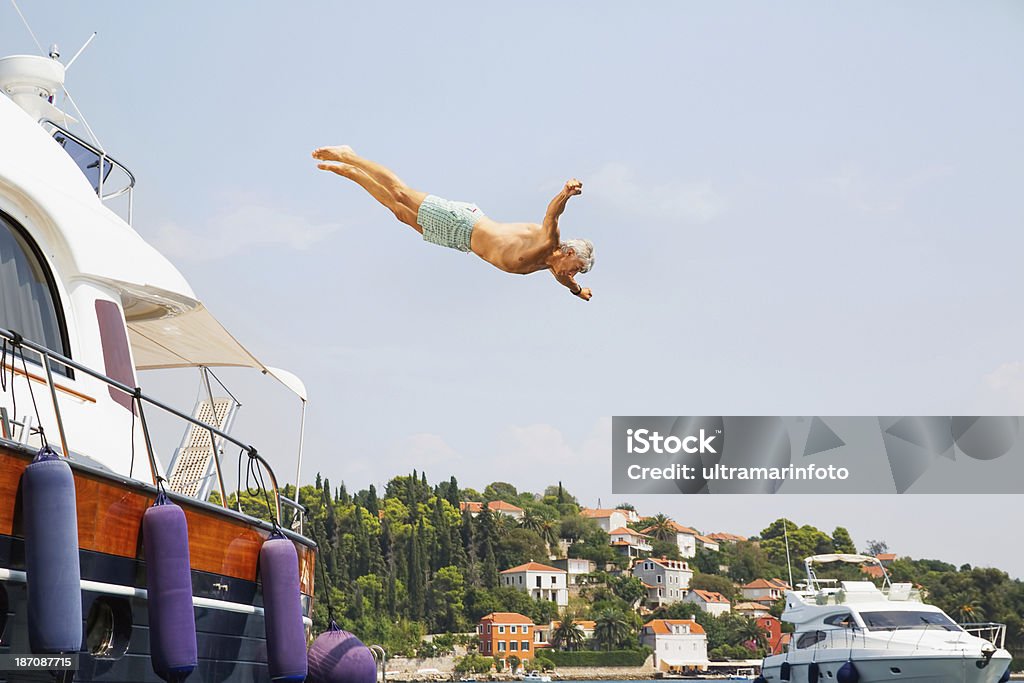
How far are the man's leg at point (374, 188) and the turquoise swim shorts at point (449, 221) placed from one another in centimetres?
16

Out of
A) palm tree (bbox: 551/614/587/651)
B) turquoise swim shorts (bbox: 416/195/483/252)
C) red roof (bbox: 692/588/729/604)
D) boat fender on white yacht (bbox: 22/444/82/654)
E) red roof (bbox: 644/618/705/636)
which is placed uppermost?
red roof (bbox: 692/588/729/604)

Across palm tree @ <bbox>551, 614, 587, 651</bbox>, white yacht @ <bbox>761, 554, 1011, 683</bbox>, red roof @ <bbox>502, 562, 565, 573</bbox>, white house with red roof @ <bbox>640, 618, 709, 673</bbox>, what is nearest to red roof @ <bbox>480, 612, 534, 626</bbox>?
red roof @ <bbox>502, 562, 565, 573</bbox>

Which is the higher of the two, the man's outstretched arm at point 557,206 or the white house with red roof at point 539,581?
the white house with red roof at point 539,581

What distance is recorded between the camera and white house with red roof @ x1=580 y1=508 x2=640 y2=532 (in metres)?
105

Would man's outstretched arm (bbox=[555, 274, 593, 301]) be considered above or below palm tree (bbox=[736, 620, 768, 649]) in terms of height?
below

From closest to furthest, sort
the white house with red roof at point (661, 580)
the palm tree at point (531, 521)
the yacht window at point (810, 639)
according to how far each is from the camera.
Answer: the yacht window at point (810, 639)
the white house with red roof at point (661, 580)
the palm tree at point (531, 521)

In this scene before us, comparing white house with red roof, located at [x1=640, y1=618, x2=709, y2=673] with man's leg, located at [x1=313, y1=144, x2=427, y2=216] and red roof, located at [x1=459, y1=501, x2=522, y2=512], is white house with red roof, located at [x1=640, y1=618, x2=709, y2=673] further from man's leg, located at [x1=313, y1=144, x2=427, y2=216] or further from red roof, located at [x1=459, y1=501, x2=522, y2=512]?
man's leg, located at [x1=313, y1=144, x2=427, y2=216]

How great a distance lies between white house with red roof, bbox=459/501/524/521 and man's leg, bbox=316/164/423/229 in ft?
279

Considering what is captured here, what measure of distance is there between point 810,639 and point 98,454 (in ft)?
45.8

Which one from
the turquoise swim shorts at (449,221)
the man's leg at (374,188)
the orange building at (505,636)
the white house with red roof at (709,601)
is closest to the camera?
the turquoise swim shorts at (449,221)

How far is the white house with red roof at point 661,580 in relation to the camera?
311ft

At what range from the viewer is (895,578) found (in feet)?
293

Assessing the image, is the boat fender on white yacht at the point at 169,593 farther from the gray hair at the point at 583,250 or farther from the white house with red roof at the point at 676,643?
the white house with red roof at the point at 676,643

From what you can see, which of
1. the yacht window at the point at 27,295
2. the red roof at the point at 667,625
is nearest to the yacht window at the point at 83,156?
the yacht window at the point at 27,295
